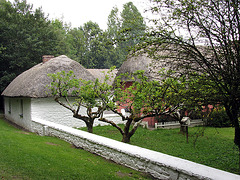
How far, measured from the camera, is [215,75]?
4.80m

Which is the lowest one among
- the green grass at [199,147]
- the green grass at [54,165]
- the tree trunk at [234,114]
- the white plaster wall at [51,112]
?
the green grass at [199,147]

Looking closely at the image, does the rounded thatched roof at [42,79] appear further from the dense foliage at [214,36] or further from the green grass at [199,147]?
the dense foliage at [214,36]

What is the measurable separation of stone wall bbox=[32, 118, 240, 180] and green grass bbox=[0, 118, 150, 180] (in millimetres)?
205

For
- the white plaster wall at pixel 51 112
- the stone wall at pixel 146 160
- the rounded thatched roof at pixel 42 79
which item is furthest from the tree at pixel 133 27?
the white plaster wall at pixel 51 112

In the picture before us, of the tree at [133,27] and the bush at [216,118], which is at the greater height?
the tree at [133,27]

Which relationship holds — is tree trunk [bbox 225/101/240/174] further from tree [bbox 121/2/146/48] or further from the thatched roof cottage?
the thatched roof cottage

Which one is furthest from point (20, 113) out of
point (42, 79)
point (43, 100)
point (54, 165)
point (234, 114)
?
point (234, 114)

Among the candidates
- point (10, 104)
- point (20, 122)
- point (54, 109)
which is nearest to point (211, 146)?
point (54, 109)

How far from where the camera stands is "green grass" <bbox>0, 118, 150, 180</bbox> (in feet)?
18.0

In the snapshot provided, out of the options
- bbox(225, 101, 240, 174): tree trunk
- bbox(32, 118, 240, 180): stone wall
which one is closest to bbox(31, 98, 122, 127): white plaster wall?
bbox(32, 118, 240, 180): stone wall

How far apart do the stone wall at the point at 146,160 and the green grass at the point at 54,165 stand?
21 cm

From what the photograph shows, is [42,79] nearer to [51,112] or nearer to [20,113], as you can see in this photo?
[51,112]

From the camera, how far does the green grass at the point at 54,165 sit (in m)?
5.48

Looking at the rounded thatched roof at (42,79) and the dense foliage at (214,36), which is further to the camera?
the rounded thatched roof at (42,79)
